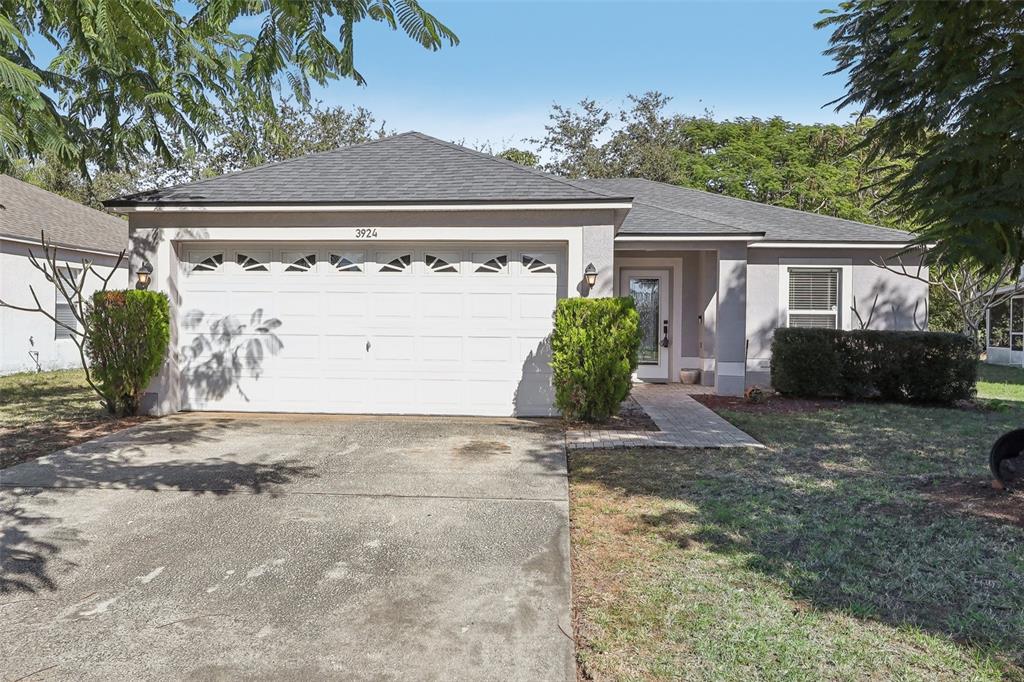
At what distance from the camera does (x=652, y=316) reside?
13461mm

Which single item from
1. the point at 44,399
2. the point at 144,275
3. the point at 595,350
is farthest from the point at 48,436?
the point at 595,350

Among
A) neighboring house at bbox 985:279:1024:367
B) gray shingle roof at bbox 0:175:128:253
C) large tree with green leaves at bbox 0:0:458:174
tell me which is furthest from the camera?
neighboring house at bbox 985:279:1024:367

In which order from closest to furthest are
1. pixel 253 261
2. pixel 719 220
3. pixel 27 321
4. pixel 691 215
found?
pixel 253 261 < pixel 719 220 < pixel 691 215 < pixel 27 321

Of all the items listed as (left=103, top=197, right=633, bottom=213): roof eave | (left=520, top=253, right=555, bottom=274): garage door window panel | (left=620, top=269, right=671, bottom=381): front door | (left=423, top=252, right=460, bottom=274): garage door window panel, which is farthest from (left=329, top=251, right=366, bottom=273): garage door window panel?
(left=620, top=269, right=671, bottom=381): front door

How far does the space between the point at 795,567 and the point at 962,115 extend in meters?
3.90

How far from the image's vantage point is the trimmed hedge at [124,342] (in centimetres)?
849

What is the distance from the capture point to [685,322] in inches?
521

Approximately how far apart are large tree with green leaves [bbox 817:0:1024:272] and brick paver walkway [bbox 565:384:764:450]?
3.12m

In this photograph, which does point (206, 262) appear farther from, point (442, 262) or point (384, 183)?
point (442, 262)

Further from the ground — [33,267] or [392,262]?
[33,267]

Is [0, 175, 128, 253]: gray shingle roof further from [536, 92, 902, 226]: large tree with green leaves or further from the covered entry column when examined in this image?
[536, 92, 902, 226]: large tree with green leaves

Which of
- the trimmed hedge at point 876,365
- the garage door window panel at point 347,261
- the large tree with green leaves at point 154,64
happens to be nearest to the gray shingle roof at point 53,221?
the large tree with green leaves at point 154,64

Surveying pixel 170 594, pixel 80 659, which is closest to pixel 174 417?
pixel 170 594

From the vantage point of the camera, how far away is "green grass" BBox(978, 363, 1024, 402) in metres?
12.2
